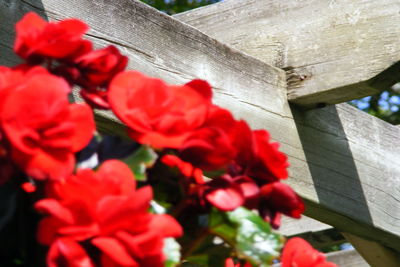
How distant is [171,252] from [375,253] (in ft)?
6.77

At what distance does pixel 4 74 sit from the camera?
0.72m

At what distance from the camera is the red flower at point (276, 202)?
31.6 inches

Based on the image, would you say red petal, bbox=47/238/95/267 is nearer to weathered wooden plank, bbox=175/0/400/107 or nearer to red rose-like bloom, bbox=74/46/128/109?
red rose-like bloom, bbox=74/46/128/109

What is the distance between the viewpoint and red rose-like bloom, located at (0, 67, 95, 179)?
64cm

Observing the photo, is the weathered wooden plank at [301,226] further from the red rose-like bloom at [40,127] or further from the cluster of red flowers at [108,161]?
the red rose-like bloom at [40,127]

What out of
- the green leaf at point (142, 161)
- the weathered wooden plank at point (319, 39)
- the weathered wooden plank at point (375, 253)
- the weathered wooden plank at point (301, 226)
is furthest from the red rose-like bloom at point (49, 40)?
the weathered wooden plank at point (301, 226)

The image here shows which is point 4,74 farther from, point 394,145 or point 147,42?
point 394,145

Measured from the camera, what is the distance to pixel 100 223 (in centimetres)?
64

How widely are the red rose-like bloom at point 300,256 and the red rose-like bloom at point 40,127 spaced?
13.8 inches

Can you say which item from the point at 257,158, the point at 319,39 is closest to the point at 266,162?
the point at 257,158

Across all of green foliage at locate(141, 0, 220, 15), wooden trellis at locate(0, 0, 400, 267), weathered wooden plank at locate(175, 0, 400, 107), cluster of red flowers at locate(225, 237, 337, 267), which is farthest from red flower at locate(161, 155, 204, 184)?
green foliage at locate(141, 0, 220, 15)

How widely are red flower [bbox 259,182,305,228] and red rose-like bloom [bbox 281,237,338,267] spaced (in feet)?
0.32

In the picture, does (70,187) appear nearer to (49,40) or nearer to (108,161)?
(108,161)

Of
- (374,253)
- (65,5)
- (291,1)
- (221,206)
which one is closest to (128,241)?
(221,206)
